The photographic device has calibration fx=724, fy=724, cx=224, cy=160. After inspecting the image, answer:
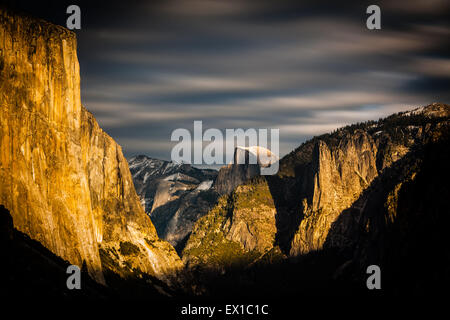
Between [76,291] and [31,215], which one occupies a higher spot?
[31,215]

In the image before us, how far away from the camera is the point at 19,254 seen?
15938 centimetres

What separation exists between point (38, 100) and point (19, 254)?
176ft

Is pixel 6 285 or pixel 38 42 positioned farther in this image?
pixel 38 42

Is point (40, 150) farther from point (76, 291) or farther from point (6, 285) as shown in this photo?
point (6, 285)

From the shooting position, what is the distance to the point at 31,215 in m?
189

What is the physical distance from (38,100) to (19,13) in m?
24.1

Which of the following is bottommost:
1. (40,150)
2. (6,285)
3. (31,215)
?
(6,285)
